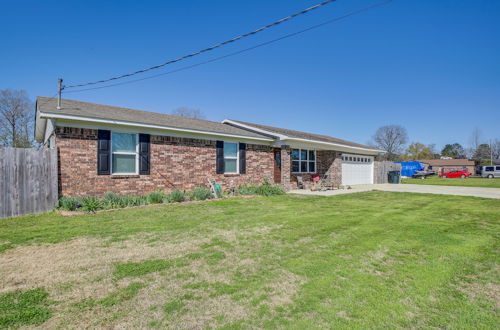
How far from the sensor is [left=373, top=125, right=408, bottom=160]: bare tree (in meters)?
61.6

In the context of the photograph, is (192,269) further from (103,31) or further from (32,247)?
(103,31)

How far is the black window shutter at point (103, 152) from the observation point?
9102mm

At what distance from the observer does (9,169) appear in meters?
7.41

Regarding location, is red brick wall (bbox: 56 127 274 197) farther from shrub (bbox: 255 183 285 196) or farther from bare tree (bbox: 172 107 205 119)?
bare tree (bbox: 172 107 205 119)

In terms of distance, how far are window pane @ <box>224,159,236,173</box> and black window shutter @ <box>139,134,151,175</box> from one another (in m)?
4.01

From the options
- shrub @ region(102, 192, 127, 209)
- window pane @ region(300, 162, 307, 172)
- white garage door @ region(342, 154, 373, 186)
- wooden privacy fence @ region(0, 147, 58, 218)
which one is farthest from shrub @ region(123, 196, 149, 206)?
white garage door @ region(342, 154, 373, 186)

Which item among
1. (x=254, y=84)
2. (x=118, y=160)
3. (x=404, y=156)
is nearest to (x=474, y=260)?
(x=118, y=160)

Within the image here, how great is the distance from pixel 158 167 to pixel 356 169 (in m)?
16.8

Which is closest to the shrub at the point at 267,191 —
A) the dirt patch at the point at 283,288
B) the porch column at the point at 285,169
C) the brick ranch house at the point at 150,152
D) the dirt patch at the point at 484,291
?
the brick ranch house at the point at 150,152

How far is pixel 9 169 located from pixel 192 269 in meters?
7.29

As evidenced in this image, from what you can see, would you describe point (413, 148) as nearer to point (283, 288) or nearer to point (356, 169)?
point (356, 169)

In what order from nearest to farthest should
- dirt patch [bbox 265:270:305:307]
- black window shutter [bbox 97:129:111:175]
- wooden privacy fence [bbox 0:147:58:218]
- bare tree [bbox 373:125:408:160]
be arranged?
dirt patch [bbox 265:270:305:307]
wooden privacy fence [bbox 0:147:58:218]
black window shutter [bbox 97:129:111:175]
bare tree [bbox 373:125:408:160]

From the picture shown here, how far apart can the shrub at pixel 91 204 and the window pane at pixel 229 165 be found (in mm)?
6038

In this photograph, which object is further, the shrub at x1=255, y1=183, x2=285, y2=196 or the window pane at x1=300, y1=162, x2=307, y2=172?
the window pane at x1=300, y1=162, x2=307, y2=172
